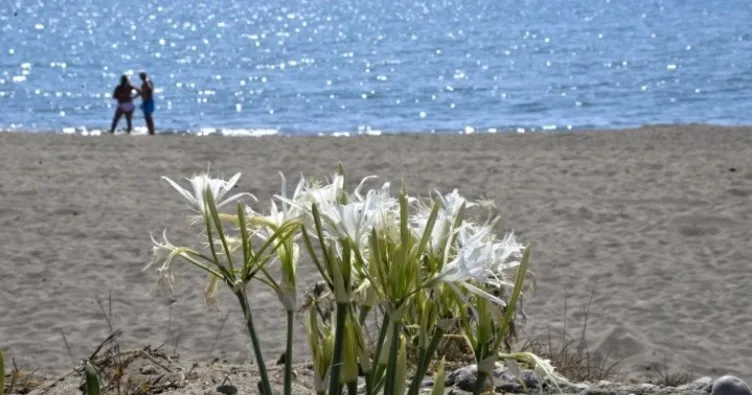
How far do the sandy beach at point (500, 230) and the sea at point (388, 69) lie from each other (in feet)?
22.9

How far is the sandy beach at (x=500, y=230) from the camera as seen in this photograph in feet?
26.5

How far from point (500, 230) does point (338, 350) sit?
8622mm

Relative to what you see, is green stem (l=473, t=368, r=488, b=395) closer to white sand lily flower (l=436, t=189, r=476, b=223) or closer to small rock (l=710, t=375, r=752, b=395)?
white sand lily flower (l=436, t=189, r=476, b=223)

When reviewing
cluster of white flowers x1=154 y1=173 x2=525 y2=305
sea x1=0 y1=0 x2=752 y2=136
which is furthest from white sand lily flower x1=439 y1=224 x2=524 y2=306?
sea x1=0 y1=0 x2=752 y2=136

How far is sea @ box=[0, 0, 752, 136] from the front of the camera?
1251 inches

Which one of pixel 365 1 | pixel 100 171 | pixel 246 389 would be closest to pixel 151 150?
pixel 100 171

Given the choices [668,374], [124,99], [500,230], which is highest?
[124,99]

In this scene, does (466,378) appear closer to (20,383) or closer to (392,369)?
(20,383)

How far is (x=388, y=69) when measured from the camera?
46281 millimetres

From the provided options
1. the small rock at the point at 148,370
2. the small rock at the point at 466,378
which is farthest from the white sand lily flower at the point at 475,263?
the small rock at the point at 148,370

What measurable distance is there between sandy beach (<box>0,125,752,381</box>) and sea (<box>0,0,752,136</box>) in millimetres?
6968

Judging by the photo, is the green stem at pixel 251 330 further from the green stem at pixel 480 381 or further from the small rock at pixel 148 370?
the small rock at pixel 148 370

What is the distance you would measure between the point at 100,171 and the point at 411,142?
5.30m

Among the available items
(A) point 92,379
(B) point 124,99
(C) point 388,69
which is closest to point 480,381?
(A) point 92,379
